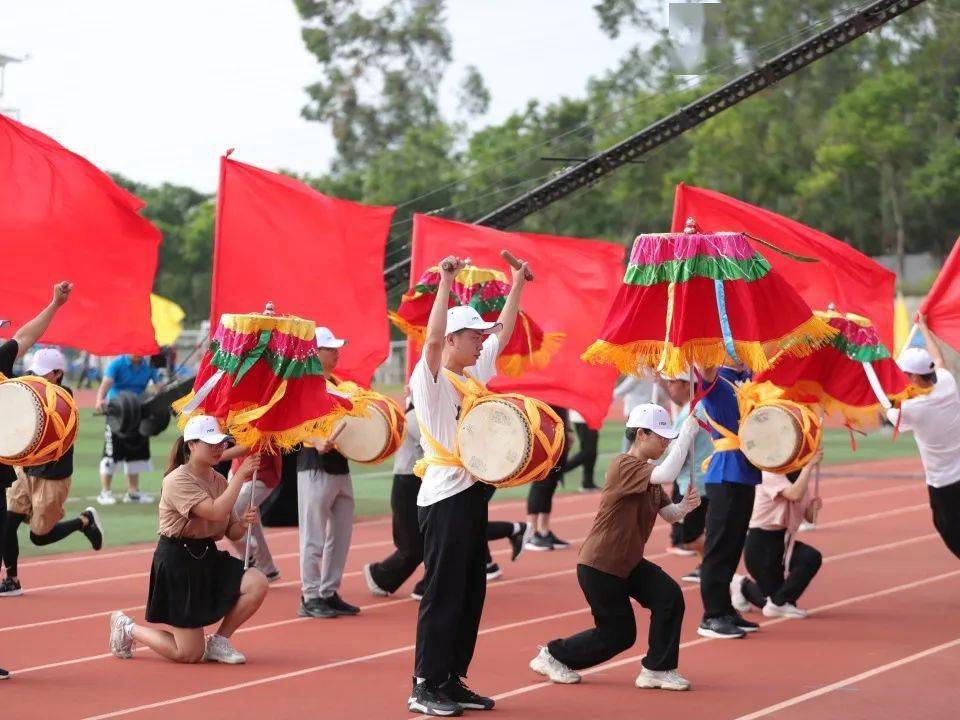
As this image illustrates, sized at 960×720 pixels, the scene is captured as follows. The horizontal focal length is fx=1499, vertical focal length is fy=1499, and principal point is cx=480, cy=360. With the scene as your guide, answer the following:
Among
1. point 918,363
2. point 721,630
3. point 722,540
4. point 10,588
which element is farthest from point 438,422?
point 10,588

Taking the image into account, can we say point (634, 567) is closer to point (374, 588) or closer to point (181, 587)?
point (181, 587)

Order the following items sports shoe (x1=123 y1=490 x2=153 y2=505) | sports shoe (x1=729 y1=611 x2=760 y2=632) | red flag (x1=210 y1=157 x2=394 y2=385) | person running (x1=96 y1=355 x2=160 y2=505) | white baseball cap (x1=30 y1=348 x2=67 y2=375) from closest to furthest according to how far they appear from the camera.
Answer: sports shoe (x1=729 y1=611 x2=760 y2=632) → white baseball cap (x1=30 y1=348 x2=67 y2=375) → red flag (x1=210 y1=157 x2=394 y2=385) → person running (x1=96 y1=355 x2=160 y2=505) → sports shoe (x1=123 y1=490 x2=153 y2=505)

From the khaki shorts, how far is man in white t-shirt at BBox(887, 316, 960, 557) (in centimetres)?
628

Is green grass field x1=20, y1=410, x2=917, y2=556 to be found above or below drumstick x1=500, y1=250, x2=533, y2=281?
below

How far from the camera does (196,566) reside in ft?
27.9

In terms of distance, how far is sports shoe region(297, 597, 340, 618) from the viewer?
10.2 m

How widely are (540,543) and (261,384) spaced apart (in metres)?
6.04

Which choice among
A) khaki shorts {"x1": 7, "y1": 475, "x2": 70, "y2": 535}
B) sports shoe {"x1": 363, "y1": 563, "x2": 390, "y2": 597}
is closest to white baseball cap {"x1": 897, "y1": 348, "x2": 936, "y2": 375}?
sports shoe {"x1": 363, "y1": 563, "x2": 390, "y2": 597}

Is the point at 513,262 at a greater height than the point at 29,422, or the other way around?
the point at 513,262

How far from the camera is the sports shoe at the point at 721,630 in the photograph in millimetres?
9508

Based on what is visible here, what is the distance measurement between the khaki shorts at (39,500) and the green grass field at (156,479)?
6.59 ft

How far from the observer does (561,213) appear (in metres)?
53.3

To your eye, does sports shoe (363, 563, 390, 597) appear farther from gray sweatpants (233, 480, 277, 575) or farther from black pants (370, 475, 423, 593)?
gray sweatpants (233, 480, 277, 575)

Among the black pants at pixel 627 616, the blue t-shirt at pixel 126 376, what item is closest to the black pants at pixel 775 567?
the black pants at pixel 627 616
